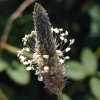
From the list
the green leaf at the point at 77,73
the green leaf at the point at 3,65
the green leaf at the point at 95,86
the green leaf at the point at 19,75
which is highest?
the green leaf at the point at 3,65

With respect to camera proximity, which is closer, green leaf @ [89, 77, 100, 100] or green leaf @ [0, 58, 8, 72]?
green leaf @ [89, 77, 100, 100]

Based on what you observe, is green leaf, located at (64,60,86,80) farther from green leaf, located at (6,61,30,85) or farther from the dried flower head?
the dried flower head

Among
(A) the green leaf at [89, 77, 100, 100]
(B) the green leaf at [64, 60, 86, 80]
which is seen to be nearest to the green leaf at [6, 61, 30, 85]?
(B) the green leaf at [64, 60, 86, 80]

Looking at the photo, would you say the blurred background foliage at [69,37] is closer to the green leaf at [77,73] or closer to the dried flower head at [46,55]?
the green leaf at [77,73]

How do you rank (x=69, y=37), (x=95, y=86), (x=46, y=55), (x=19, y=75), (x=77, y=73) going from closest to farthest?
(x=46, y=55), (x=95, y=86), (x=77, y=73), (x=19, y=75), (x=69, y=37)

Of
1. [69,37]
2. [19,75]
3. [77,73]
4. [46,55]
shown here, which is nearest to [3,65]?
[19,75]

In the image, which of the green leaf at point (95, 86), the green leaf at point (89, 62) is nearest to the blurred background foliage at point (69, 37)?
the green leaf at point (89, 62)

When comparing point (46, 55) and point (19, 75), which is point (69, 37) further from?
point (46, 55)

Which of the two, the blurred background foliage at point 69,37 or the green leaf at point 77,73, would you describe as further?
the blurred background foliage at point 69,37
